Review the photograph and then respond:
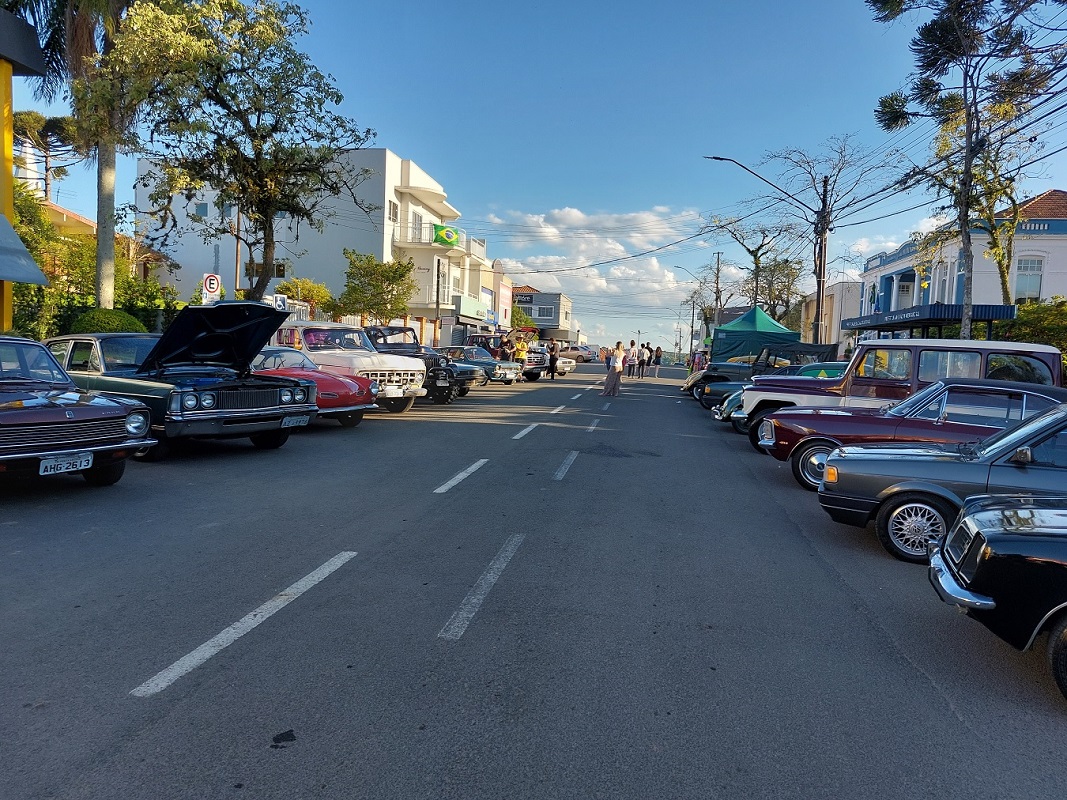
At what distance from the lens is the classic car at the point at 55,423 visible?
6.89m

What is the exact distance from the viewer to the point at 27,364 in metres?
8.39

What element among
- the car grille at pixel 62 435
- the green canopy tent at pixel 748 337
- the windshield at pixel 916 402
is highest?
the green canopy tent at pixel 748 337

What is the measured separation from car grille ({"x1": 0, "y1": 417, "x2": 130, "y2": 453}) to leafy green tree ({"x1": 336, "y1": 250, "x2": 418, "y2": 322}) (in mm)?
29512

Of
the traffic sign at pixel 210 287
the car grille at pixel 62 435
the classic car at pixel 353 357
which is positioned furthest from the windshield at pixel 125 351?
the traffic sign at pixel 210 287

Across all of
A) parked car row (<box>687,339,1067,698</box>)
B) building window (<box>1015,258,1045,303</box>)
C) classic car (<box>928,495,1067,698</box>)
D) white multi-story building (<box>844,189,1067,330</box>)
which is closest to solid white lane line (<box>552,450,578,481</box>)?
parked car row (<box>687,339,1067,698</box>)

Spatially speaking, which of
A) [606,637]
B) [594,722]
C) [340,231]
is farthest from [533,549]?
[340,231]

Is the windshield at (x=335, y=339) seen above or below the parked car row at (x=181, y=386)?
above

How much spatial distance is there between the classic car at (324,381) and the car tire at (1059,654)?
10.7 metres

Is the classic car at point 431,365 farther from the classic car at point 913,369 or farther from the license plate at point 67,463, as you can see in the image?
the license plate at point 67,463

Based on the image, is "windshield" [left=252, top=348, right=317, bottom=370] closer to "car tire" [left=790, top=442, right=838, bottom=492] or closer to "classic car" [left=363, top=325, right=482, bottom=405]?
"classic car" [left=363, top=325, right=482, bottom=405]

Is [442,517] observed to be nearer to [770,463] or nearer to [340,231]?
[770,463]

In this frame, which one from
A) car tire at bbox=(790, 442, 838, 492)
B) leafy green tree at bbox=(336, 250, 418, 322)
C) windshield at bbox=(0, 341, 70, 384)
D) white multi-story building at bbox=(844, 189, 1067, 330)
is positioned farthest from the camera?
leafy green tree at bbox=(336, 250, 418, 322)

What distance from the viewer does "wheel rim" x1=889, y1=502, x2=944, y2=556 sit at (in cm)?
629

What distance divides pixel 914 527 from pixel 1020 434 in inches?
43.1
